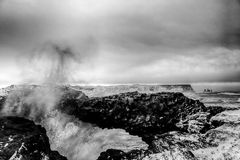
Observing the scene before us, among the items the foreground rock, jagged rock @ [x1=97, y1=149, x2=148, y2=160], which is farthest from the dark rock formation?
the foreground rock

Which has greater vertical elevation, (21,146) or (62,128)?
(21,146)

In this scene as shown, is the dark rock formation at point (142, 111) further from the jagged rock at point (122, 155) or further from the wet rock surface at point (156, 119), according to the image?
the jagged rock at point (122, 155)

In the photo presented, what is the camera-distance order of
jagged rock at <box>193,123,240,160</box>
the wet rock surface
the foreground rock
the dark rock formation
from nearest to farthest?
jagged rock at <box>193,123,240,160</box> → the wet rock surface → the foreground rock → the dark rock formation

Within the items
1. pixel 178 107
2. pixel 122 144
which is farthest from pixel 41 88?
pixel 178 107

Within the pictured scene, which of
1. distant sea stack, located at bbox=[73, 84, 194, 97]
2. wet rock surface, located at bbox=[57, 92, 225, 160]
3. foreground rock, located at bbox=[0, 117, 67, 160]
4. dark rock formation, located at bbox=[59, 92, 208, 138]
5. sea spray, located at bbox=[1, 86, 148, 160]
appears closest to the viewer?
wet rock surface, located at bbox=[57, 92, 225, 160]

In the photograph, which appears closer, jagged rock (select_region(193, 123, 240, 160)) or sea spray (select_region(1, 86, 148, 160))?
jagged rock (select_region(193, 123, 240, 160))

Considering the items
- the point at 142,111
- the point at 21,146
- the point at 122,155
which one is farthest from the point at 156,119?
the point at 21,146

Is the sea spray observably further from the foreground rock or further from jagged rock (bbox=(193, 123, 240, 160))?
jagged rock (bbox=(193, 123, 240, 160))

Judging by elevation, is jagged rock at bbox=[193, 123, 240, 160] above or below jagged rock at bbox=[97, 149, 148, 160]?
above

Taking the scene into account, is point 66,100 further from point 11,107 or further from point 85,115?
point 11,107

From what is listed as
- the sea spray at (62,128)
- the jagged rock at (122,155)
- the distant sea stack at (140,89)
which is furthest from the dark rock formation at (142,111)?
the jagged rock at (122,155)

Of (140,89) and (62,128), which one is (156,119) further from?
(62,128)
